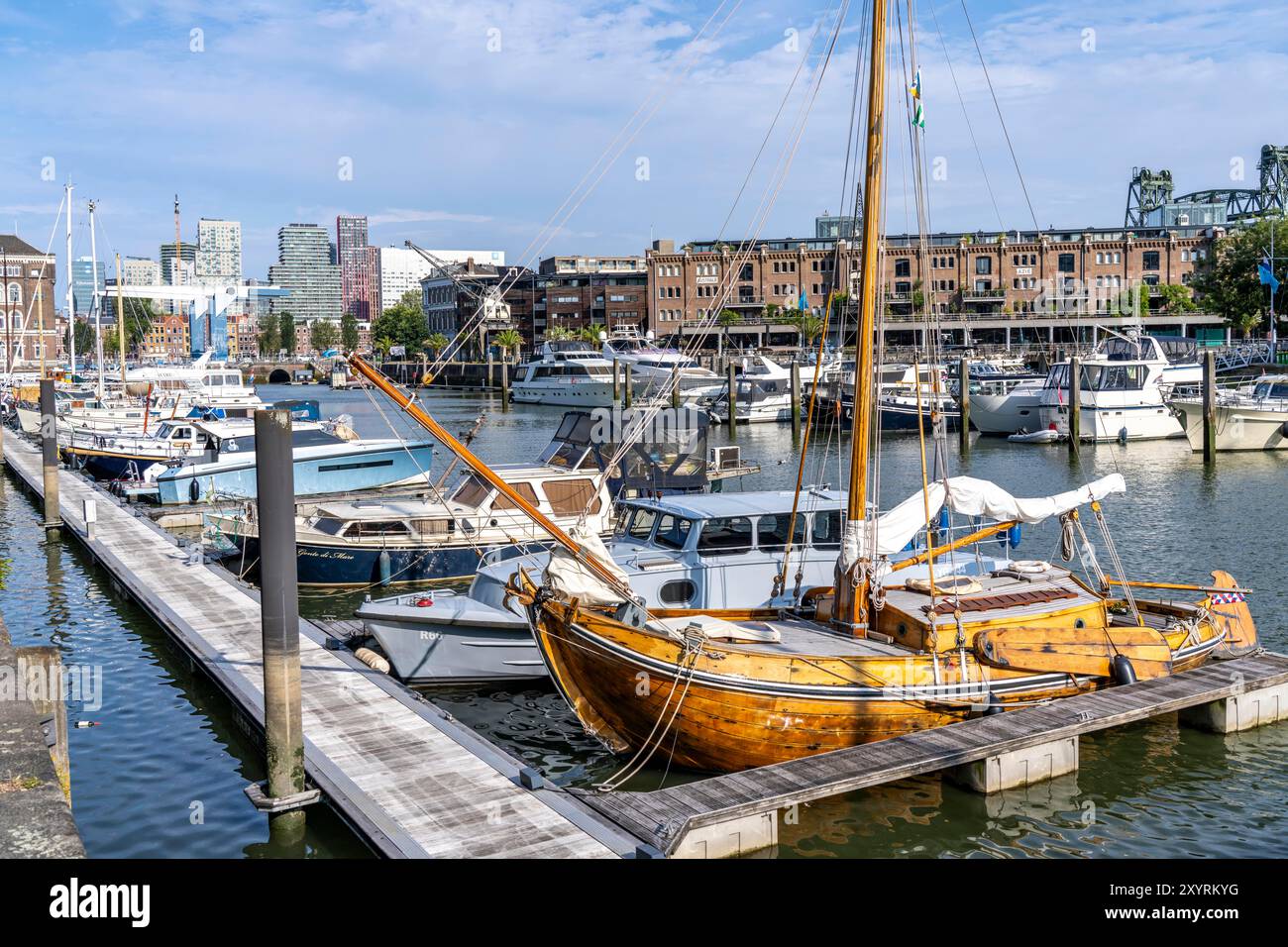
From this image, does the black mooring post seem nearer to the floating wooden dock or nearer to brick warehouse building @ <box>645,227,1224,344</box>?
the floating wooden dock

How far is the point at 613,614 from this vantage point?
51.1 feet

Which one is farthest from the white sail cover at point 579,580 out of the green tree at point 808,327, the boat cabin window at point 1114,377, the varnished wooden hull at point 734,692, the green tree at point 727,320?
the green tree at point 727,320

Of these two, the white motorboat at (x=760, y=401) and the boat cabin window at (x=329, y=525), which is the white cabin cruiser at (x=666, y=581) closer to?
the boat cabin window at (x=329, y=525)

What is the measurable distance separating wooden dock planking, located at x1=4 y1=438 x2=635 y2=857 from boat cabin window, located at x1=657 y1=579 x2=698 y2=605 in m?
Result: 4.49

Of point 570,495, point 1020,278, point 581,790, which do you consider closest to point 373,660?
point 581,790

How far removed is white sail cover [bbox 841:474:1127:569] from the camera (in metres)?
16.8

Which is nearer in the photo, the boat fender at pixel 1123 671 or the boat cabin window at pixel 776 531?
the boat fender at pixel 1123 671

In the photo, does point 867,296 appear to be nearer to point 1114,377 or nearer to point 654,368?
point 1114,377

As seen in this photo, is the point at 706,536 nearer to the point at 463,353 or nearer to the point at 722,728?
the point at 722,728

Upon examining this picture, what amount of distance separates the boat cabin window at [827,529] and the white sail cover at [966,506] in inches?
90.3

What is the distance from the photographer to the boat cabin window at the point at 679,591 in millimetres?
19094

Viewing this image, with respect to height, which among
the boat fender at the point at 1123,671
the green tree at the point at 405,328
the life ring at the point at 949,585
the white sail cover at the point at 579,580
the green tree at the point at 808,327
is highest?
the green tree at the point at 405,328

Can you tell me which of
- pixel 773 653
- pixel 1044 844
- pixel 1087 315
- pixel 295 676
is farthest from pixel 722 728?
pixel 1087 315

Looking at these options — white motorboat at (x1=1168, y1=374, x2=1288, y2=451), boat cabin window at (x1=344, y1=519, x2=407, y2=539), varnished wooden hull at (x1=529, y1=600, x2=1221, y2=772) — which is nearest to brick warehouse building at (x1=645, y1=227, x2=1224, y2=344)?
white motorboat at (x1=1168, y1=374, x2=1288, y2=451)
